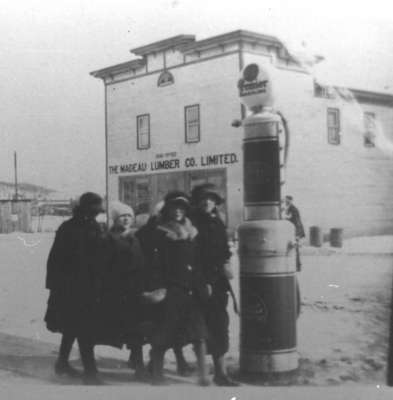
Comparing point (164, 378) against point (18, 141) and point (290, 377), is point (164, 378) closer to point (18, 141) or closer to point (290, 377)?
point (290, 377)

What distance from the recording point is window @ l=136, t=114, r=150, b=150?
13.5 ft

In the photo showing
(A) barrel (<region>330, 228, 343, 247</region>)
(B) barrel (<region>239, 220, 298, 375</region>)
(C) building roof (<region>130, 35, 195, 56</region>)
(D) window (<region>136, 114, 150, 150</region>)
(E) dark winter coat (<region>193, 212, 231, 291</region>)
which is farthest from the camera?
(D) window (<region>136, 114, 150, 150</region>)

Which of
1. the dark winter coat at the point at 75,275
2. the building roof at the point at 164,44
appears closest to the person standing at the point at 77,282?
the dark winter coat at the point at 75,275

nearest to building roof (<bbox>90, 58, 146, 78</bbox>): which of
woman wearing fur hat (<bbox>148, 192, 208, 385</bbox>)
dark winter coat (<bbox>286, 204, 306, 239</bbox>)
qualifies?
woman wearing fur hat (<bbox>148, 192, 208, 385</bbox>)

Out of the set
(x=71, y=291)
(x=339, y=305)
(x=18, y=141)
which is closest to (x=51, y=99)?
(x=18, y=141)

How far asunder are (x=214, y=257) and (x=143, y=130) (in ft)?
3.48

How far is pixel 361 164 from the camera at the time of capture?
3898mm

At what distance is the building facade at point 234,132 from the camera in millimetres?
3770

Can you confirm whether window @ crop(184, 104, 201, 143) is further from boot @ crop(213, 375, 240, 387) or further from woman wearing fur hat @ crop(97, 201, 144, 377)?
boot @ crop(213, 375, 240, 387)

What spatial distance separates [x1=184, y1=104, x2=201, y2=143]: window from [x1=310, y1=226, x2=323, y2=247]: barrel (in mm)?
975

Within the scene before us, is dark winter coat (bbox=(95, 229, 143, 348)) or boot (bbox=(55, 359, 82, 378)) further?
boot (bbox=(55, 359, 82, 378))

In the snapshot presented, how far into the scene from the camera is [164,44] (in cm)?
399

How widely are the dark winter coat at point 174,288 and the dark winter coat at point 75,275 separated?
15.3 inches

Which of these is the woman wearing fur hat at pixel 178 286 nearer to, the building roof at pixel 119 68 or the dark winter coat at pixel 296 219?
the dark winter coat at pixel 296 219
